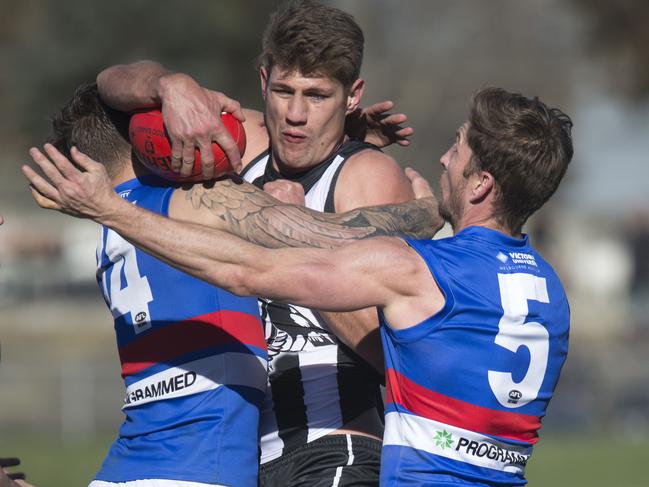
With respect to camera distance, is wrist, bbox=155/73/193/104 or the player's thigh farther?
the player's thigh

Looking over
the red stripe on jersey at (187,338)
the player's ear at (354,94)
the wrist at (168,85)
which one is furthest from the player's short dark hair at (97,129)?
the player's ear at (354,94)

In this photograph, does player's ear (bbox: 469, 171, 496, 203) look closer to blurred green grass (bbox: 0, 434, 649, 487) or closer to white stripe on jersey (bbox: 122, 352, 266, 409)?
white stripe on jersey (bbox: 122, 352, 266, 409)

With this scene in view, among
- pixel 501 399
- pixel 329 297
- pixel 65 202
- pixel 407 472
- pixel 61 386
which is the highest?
pixel 65 202

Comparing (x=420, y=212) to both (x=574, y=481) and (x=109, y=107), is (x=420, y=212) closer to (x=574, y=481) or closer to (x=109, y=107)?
(x=109, y=107)

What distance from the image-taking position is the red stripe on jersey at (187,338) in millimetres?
4633

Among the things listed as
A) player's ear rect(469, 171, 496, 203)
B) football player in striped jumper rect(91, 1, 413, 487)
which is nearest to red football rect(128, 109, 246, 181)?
football player in striped jumper rect(91, 1, 413, 487)

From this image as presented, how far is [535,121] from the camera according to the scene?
4660mm

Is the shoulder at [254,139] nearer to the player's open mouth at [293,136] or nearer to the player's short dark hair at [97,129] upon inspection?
the player's open mouth at [293,136]

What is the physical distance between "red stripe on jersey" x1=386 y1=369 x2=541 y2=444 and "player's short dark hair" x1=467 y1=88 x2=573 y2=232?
78 cm

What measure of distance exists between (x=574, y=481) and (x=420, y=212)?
9403 mm

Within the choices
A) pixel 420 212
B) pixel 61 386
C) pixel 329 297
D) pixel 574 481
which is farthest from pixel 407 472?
pixel 61 386

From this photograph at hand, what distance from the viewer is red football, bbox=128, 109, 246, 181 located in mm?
4504

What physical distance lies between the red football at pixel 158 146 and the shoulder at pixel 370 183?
723 mm

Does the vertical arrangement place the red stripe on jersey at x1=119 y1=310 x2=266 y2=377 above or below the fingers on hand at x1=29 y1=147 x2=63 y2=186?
below
